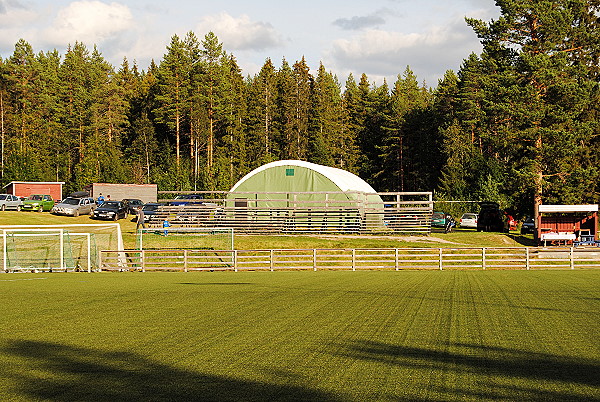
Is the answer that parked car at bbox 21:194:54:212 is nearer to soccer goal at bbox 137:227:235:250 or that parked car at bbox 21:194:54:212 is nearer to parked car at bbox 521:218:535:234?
soccer goal at bbox 137:227:235:250

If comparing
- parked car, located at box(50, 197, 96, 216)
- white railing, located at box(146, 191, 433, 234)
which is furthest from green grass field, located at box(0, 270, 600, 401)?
parked car, located at box(50, 197, 96, 216)

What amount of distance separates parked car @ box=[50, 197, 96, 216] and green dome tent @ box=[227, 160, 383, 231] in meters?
13.8

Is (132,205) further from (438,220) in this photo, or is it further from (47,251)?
(47,251)

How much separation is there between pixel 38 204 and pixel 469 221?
3781 centimetres

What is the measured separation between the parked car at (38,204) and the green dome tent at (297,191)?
20.1 metres

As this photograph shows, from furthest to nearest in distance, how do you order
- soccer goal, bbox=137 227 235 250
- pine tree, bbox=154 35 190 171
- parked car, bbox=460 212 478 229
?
pine tree, bbox=154 35 190 171 → parked car, bbox=460 212 478 229 → soccer goal, bbox=137 227 235 250

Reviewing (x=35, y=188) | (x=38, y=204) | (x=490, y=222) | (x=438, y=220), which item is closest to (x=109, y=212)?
(x=38, y=204)

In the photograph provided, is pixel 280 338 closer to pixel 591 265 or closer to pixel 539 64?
pixel 591 265

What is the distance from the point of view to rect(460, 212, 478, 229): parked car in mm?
61375

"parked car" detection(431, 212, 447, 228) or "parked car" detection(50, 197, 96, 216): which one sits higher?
"parked car" detection(50, 197, 96, 216)

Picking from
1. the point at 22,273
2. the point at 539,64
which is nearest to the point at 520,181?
the point at 539,64

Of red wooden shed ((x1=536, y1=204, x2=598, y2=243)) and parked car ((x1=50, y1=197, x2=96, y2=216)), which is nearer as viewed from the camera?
red wooden shed ((x1=536, y1=204, x2=598, y2=243))

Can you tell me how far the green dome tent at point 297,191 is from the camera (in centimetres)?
4862

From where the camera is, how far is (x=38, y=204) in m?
61.1
